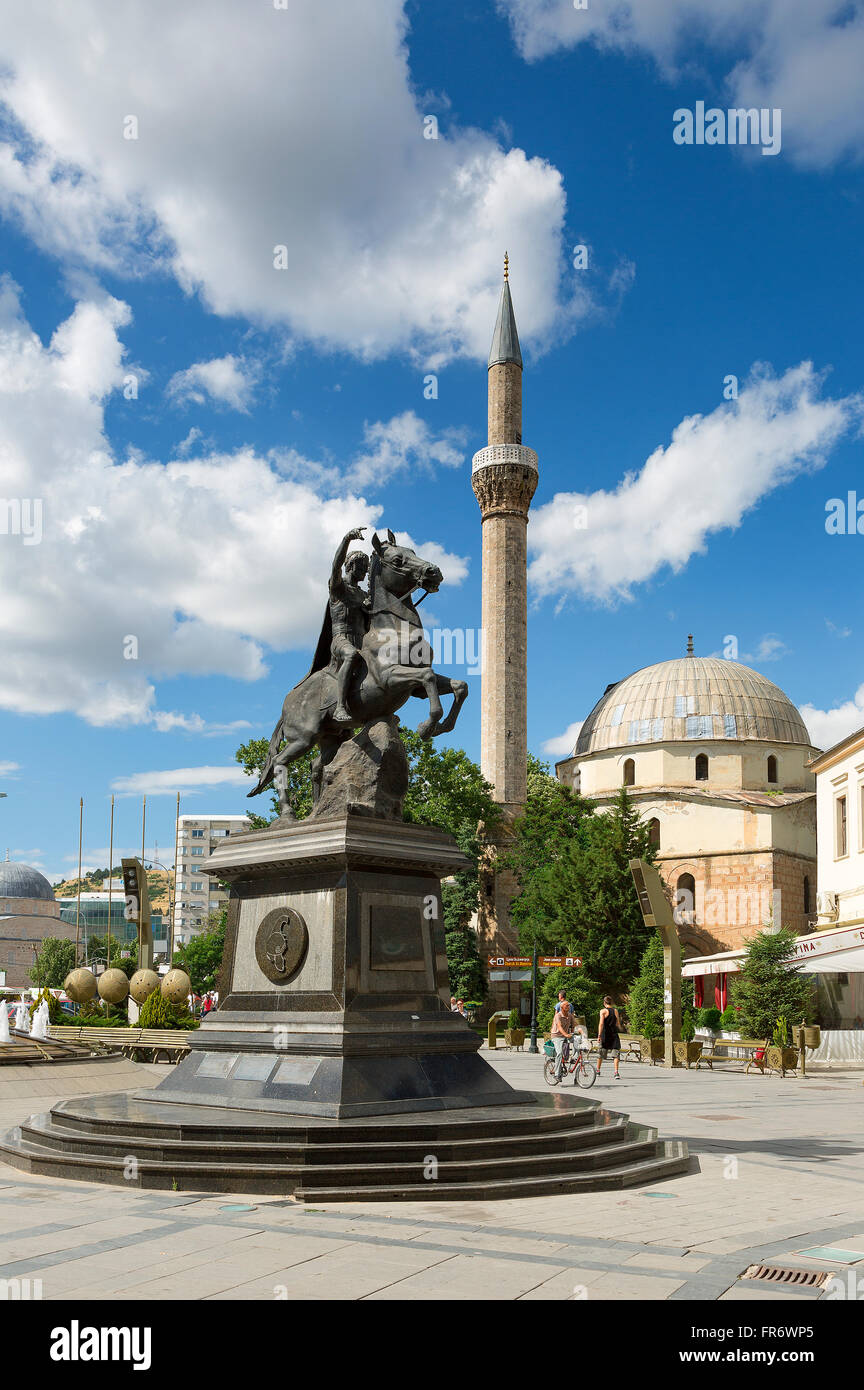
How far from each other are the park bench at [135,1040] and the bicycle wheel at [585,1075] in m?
7.15

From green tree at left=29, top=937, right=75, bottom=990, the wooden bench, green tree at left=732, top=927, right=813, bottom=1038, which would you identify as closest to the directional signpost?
the wooden bench

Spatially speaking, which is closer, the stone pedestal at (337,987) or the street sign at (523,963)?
the stone pedestal at (337,987)

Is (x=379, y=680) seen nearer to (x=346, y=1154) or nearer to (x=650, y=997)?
(x=346, y=1154)

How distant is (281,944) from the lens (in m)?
9.90

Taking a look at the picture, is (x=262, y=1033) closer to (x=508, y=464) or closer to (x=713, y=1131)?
(x=713, y=1131)

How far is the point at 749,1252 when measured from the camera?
6227 millimetres

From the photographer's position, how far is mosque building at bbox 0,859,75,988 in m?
108

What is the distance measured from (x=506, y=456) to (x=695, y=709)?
1531cm

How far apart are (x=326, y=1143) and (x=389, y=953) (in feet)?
6.81

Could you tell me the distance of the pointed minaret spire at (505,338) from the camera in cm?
5597

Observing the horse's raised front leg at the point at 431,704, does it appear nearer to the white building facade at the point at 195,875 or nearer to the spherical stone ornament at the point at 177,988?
the spherical stone ornament at the point at 177,988

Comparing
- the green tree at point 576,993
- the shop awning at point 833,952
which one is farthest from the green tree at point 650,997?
the shop awning at point 833,952

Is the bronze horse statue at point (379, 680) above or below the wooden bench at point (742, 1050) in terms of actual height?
above
